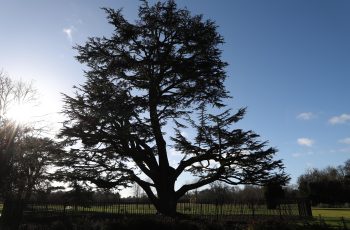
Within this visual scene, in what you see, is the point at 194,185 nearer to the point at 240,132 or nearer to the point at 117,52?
the point at 240,132

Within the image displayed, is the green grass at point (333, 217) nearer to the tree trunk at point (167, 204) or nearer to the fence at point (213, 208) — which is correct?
the fence at point (213, 208)

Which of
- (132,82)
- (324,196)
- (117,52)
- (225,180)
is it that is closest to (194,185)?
(225,180)

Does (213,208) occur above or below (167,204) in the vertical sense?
below

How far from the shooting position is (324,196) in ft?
209

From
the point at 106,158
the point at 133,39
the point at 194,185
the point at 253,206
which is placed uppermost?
the point at 133,39

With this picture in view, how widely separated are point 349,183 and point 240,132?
57.3 m

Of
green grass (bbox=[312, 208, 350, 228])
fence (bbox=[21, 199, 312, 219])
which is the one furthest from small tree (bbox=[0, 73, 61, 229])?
green grass (bbox=[312, 208, 350, 228])

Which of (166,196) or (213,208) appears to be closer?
(166,196)

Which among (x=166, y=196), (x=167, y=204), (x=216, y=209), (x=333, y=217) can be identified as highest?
(x=166, y=196)

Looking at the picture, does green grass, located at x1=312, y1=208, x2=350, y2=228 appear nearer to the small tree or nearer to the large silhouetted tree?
the large silhouetted tree

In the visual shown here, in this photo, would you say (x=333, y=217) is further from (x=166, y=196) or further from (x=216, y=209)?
(x=166, y=196)

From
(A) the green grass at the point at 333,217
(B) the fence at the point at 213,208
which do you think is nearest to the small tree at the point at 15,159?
(B) the fence at the point at 213,208

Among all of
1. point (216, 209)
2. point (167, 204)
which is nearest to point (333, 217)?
point (216, 209)

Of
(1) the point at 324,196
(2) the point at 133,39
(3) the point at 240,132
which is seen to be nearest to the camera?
(3) the point at 240,132
